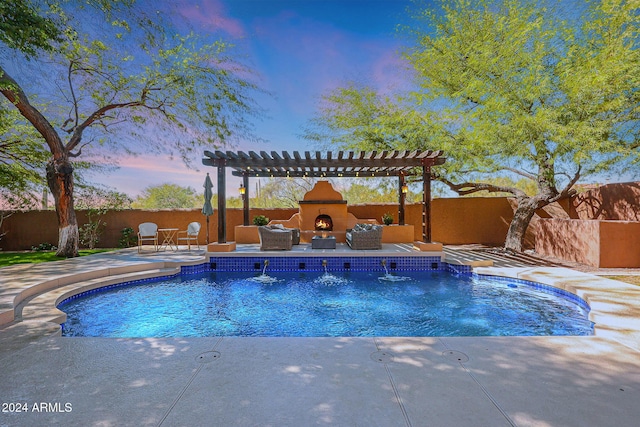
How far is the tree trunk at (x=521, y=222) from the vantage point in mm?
9517

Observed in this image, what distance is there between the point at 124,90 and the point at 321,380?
11.5 meters

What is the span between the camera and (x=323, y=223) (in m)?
11.6

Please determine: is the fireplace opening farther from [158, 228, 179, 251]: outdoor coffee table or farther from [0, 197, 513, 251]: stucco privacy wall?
[158, 228, 179, 251]: outdoor coffee table

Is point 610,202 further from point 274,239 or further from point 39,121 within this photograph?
point 39,121

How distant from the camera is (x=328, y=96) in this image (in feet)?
41.7

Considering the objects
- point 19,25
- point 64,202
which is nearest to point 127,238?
point 64,202

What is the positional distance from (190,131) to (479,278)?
11176mm

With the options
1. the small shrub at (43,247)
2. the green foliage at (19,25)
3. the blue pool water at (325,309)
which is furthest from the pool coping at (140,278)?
the small shrub at (43,247)

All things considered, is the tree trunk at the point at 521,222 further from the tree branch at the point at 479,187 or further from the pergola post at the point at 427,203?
the pergola post at the point at 427,203

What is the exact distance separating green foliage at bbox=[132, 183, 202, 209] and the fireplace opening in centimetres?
3018

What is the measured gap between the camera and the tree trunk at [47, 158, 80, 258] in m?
9.05

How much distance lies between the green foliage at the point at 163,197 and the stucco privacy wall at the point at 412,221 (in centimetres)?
2543

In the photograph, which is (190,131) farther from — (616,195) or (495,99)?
(616,195)

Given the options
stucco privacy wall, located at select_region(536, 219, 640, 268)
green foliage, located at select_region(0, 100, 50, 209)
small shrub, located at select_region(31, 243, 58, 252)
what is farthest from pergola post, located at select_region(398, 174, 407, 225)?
small shrub, located at select_region(31, 243, 58, 252)
